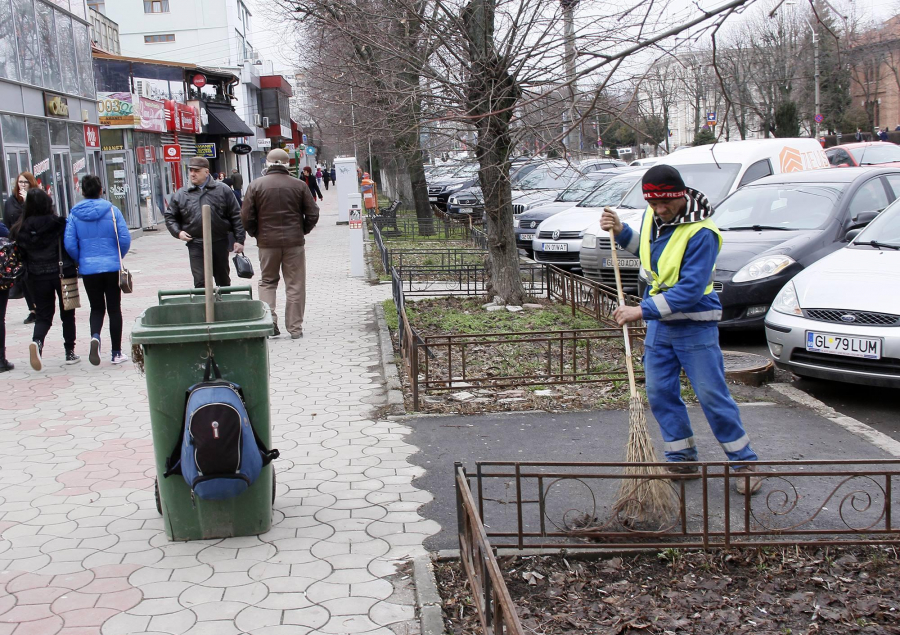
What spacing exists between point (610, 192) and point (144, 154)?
1856cm

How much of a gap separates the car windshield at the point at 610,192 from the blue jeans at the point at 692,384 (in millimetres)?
10716

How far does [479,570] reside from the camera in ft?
10.6

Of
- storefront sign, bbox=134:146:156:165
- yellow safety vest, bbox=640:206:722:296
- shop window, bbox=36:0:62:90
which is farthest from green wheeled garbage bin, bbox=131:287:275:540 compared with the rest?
storefront sign, bbox=134:146:156:165

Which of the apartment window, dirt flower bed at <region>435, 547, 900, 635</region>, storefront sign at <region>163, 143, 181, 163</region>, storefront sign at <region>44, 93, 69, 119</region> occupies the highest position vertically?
the apartment window

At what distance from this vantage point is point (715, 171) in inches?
474

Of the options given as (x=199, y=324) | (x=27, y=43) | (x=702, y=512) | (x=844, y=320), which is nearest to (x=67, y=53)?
(x=27, y=43)

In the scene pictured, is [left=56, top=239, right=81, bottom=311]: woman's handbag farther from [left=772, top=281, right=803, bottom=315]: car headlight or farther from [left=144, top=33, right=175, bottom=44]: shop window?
[left=144, top=33, right=175, bottom=44]: shop window

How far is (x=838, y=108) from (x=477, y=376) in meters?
47.6

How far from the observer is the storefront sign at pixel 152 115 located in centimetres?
2725

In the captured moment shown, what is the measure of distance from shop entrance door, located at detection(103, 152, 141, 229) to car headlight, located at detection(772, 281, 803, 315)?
22426mm

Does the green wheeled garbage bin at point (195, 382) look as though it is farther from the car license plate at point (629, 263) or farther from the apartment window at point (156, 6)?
the apartment window at point (156, 6)

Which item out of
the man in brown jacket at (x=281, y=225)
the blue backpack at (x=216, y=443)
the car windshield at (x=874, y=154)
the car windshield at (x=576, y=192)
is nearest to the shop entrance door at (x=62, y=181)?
the car windshield at (x=576, y=192)

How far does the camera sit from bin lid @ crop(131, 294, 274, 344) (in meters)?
3.97

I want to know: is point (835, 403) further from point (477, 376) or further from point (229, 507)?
point (229, 507)
